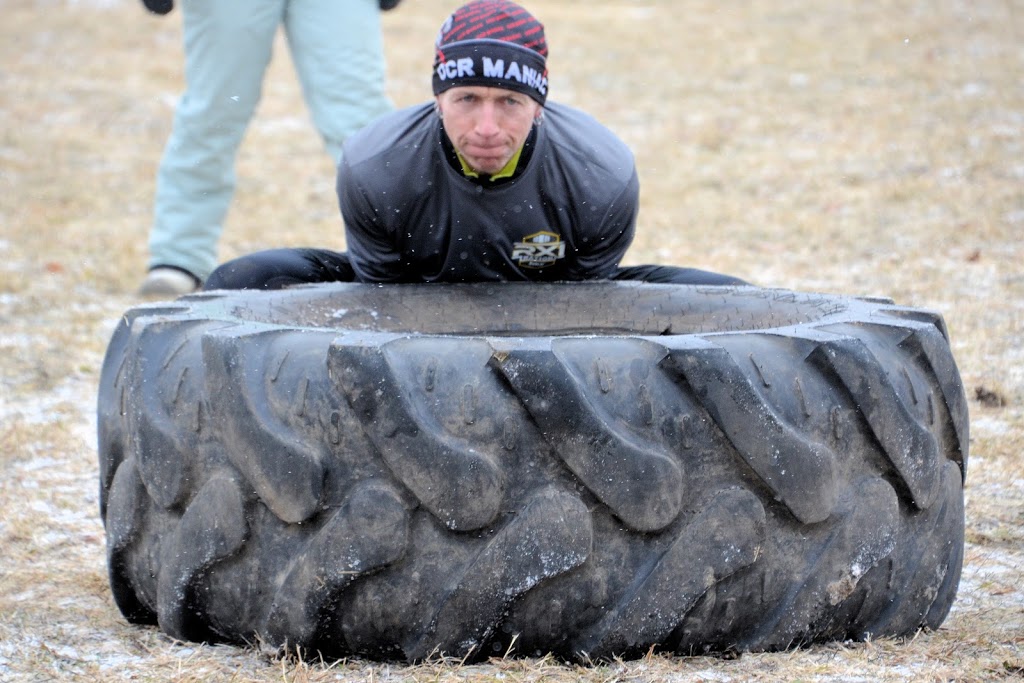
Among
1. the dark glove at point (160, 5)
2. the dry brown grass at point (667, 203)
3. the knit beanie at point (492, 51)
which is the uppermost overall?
the dark glove at point (160, 5)

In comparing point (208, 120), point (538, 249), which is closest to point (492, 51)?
point (538, 249)

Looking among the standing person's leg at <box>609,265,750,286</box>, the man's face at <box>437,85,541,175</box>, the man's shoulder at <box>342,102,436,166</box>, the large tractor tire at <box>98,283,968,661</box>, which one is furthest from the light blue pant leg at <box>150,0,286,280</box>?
the large tractor tire at <box>98,283,968,661</box>

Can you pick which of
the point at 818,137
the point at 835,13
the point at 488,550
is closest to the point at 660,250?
the point at 818,137

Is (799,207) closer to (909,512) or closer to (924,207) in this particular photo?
(924,207)

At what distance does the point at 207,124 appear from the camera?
5.45 meters

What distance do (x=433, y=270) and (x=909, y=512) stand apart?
5.41 ft

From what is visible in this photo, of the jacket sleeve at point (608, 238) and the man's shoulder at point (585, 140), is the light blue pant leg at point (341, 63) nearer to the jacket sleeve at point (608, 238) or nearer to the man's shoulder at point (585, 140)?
the man's shoulder at point (585, 140)

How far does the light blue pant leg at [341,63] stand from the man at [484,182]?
4.23ft

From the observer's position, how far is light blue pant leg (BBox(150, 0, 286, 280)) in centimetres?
509

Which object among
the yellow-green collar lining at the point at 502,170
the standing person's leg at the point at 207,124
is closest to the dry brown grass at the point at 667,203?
the standing person's leg at the point at 207,124

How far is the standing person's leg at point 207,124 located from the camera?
510cm

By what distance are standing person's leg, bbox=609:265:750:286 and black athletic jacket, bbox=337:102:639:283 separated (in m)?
0.21

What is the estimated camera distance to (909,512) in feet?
7.47

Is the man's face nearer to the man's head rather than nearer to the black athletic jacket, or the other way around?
the man's head
